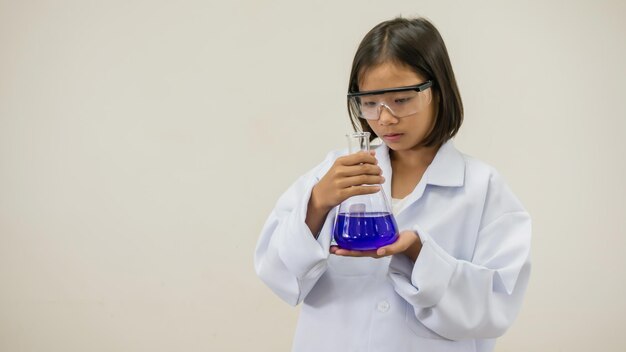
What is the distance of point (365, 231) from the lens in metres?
1.05

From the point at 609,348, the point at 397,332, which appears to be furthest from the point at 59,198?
the point at 609,348

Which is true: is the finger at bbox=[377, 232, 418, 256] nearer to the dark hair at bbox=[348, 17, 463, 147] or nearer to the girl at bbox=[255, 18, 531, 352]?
the girl at bbox=[255, 18, 531, 352]

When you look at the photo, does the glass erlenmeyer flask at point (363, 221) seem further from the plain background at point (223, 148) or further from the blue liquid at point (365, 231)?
the plain background at point (223, 148)

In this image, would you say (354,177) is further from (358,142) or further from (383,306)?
(383,306)

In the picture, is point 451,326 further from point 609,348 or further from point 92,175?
point 92,175

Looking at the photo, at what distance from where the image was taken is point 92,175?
2.49 metres

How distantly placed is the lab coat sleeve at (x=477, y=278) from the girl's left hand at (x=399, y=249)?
0.05ft

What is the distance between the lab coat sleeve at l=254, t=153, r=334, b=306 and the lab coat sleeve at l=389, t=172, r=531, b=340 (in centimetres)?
14

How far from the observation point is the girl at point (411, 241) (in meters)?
1.11

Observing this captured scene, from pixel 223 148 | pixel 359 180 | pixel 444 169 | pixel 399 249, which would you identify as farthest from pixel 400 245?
pixel 223 148

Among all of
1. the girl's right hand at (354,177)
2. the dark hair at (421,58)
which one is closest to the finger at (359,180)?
the girl's right hand at (354,177)

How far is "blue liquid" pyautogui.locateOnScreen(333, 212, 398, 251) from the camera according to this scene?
1049 mm

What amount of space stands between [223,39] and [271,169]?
0.50 metres

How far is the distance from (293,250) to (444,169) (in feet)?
1.07
